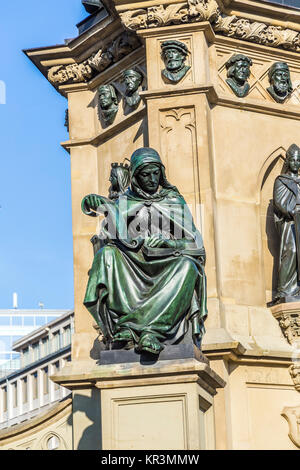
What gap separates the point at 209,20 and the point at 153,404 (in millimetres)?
5189

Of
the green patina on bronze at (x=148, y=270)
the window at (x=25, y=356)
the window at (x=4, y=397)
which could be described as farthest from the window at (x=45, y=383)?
the green patina on bronze at (x=148, y=270)

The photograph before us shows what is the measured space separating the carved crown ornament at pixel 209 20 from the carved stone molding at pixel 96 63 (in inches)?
13.5

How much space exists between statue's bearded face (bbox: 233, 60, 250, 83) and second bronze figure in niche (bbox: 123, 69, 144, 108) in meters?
1.14

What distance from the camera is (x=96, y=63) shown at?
1617 cm

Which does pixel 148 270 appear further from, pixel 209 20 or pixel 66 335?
pixel 66 335

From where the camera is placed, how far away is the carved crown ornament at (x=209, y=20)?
1512 centimetres

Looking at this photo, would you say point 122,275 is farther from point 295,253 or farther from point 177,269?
point 295,253

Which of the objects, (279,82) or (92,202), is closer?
(92,202)

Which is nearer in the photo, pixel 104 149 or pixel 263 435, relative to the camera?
pixel 263 435

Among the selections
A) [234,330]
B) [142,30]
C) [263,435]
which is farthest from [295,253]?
[142,30]

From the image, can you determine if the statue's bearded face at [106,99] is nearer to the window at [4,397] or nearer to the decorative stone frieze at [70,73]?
the decorative stone frieze at [70,73]

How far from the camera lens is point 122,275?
12.9 m

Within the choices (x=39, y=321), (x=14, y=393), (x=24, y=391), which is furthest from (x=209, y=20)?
(x=39, y=321)
